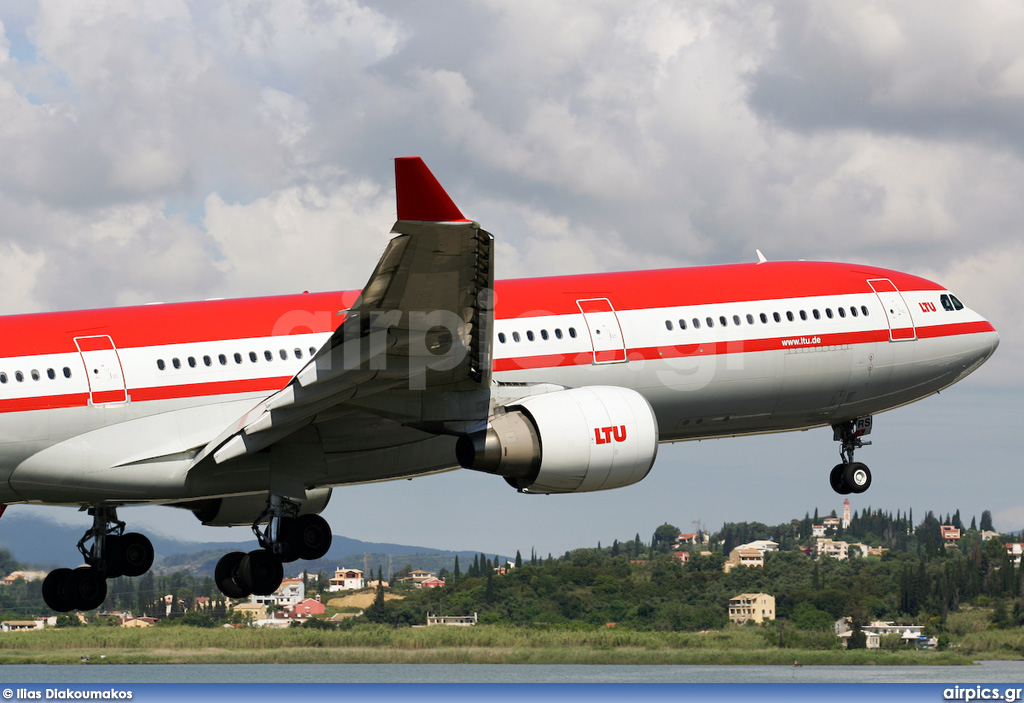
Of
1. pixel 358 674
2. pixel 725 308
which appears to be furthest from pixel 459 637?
pixel 725 308

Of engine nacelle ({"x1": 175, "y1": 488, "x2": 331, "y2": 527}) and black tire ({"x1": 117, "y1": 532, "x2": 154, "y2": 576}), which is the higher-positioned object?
engine nacelle ({"x1": 175, "y1": 488, "x2": 331, "y2": 527})

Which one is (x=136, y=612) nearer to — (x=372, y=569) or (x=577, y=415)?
(x=372, y=569)

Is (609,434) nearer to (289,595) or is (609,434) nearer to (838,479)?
(838,479)

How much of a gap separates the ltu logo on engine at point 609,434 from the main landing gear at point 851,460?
366 inches

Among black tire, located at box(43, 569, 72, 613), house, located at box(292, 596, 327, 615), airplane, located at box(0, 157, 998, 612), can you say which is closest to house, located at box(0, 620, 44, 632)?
house, located at box(292, 596, 327, 615)

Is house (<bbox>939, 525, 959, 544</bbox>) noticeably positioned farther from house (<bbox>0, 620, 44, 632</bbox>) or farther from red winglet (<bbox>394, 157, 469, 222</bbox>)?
red winglet (<bbox>394, 157, 469, 222</bbox>)

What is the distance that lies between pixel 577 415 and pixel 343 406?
12.5 ft

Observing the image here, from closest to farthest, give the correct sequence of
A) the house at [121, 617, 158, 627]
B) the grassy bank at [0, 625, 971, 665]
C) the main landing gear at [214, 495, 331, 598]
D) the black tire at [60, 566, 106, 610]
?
1. the main landing gear at [214, 495, 331, 598]
2. the black tire at [60, 566, 106, 610]
3. the house at [121, 617, 158, 627]
4. the grassy bank at [0, 625, 971, 665]

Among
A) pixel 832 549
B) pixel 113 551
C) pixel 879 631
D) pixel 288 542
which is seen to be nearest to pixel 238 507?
pixel 113 551

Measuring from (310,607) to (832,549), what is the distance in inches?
1803

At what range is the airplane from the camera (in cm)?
1884

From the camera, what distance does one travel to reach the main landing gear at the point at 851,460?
2772cm

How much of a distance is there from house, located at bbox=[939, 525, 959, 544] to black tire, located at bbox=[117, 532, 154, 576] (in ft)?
281

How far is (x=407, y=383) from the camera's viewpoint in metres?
19.8
